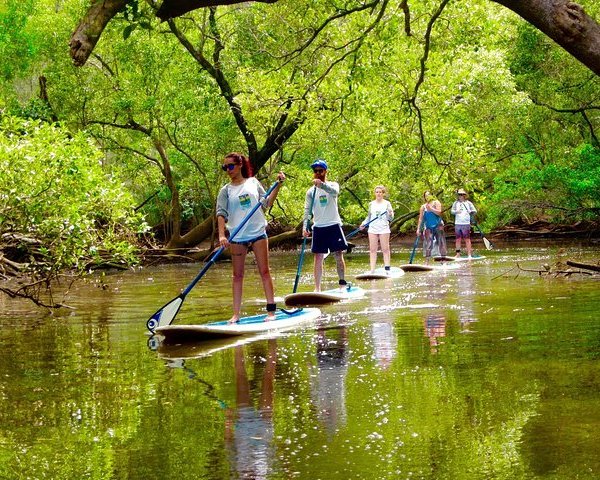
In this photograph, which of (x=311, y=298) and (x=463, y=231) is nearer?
(x=311, y=298)

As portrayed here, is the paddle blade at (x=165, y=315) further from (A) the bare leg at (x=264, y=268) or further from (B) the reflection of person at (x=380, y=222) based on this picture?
(B) the reflection of person at (x=380, y=222)

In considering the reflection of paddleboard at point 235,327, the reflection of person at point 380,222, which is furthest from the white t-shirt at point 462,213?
the reflection of paddleboard at point 235,327

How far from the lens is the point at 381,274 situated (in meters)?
19.0

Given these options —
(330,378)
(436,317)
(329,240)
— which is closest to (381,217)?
(329,240)

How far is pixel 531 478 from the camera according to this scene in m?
4.44

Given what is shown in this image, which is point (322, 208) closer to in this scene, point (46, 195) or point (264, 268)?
point (46, 195)

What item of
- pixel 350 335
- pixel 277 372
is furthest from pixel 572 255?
pixel 277 372

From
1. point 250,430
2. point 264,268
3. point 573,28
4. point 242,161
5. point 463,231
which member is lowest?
point 250,430

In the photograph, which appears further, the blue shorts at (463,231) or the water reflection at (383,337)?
the blue shorts at (463,231)

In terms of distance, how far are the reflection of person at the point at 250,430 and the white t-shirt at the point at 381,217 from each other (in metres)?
12.0

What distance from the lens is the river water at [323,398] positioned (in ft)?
16.0

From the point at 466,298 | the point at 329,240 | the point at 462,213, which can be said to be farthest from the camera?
the point at 462,213

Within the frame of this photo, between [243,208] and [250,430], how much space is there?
5.87 m

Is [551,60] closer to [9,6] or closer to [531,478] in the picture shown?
[9,6]
